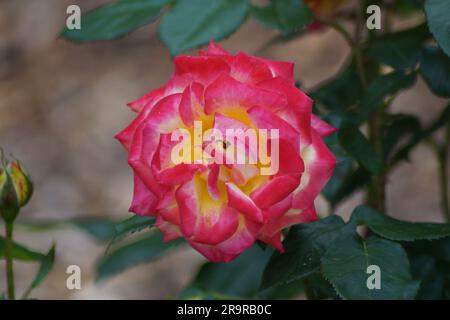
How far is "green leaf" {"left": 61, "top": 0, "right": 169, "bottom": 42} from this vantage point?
82cm

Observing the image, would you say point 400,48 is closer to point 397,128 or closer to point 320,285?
point 397,128

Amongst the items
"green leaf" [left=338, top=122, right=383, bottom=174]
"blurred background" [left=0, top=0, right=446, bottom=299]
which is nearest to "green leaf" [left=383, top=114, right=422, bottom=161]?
"green leaf" [left=338, top=122, right=383, bottom=174]

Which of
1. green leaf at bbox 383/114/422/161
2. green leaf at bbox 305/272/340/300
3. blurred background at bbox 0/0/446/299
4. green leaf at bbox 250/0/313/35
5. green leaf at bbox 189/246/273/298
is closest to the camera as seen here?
green leaf at bbox 305/272/340/300

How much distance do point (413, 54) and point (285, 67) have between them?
24 centimetres

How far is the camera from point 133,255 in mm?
1056

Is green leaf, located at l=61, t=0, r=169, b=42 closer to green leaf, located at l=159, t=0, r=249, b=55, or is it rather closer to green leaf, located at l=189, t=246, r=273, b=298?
green leaf, located at l=159, t=0, r=249, b=55

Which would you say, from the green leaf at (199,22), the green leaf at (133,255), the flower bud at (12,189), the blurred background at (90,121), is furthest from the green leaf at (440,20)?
the blurred background at (90,121)

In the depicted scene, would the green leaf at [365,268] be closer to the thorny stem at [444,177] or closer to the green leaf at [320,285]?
the green leaf at [320,285]

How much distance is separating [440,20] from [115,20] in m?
0.34

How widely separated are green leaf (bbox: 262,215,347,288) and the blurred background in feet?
4.34

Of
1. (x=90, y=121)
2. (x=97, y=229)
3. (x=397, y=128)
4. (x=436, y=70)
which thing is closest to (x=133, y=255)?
(x=97, y=229)

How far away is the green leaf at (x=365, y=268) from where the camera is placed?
559 millimetres

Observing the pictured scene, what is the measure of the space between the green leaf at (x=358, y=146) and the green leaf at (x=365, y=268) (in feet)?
0.36

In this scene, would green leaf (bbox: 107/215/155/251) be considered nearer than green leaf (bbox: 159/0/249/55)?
Yes
